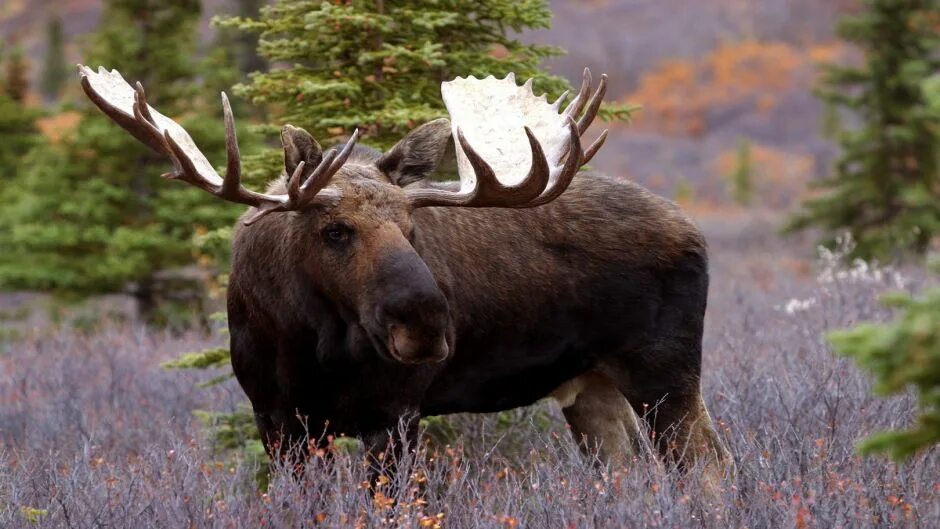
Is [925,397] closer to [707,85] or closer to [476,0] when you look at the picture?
[476,0]

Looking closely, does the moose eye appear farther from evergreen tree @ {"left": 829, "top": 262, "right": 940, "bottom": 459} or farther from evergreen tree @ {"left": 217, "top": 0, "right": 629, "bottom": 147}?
evergreen tree @ {"left": 829, "top": 262, "right": 940, "bottom": 459}

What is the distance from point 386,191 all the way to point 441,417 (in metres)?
2.02

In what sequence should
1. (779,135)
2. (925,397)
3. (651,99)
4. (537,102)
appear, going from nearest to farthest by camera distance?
(925,397) < (537,102) < (779,135) < (651,99)

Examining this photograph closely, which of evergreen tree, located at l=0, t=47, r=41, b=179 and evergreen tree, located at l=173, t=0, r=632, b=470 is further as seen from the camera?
evergreen tree, located at l=0, t=47, r=41, b=179

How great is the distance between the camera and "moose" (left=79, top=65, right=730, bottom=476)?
450 centimetres

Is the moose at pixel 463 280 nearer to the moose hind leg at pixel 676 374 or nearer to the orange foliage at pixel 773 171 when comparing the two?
the moose hind leg at pixel 676 374

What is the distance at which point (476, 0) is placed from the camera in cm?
625

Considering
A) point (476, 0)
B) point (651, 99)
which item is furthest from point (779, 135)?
point (476, 0)

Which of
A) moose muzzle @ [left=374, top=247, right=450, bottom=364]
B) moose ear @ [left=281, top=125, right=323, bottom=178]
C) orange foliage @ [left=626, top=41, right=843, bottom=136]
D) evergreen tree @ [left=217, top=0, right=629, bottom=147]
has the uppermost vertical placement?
evergreen tree @ [left=217, top=0, right=629, bottom=147]

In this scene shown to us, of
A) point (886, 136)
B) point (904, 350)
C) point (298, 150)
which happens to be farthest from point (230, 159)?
point (886, 136)

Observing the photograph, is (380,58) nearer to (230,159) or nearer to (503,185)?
(503,185)

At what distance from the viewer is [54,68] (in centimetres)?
6166

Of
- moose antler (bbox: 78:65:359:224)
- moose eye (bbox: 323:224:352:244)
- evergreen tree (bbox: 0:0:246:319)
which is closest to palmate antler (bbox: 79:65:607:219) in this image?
moose antler (bbox: 78:65:359:224)

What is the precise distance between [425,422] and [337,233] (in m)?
1.88
